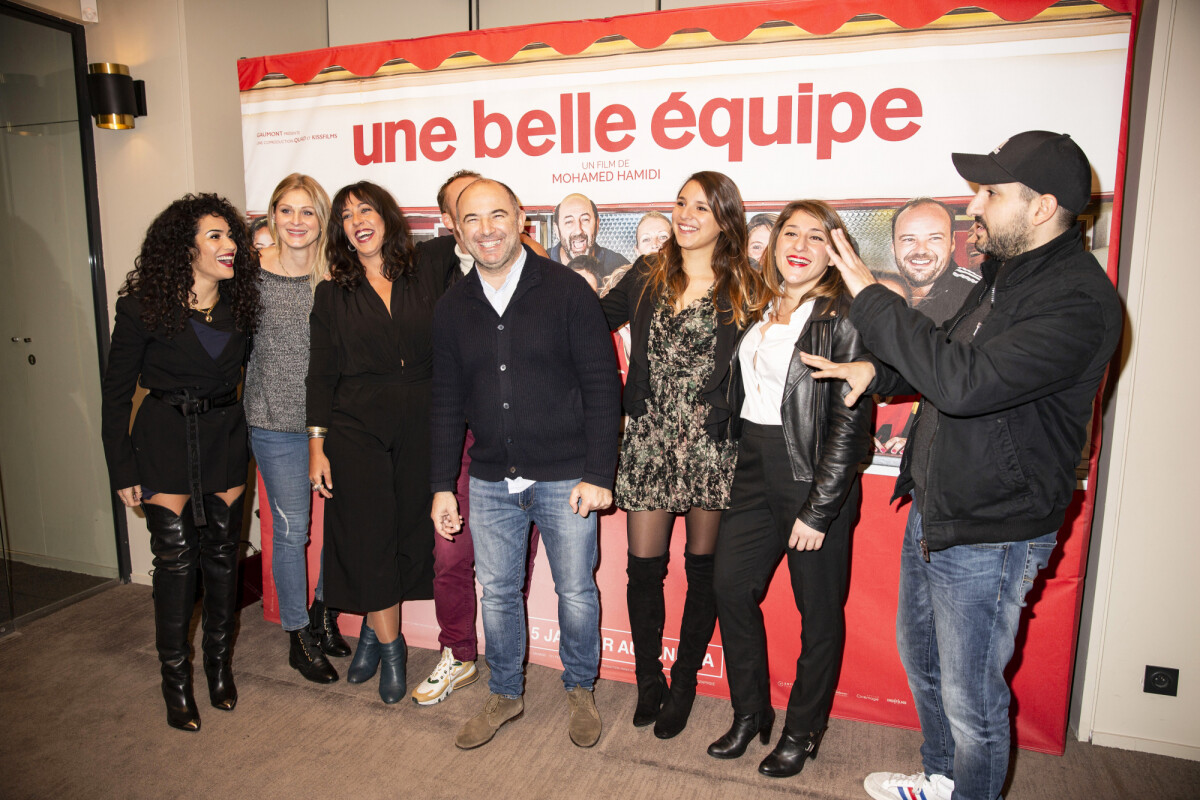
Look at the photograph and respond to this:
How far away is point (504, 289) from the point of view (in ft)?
7.80

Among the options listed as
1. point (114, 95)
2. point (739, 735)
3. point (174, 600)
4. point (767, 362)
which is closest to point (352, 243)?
point (174, 600)

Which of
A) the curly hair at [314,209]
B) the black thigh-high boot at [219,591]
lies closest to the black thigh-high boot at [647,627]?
the black thigh-high boot at [219,591]

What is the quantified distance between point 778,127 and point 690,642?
1871 mm

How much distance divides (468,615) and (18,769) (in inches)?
61.1

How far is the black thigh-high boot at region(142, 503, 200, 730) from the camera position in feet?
8.61

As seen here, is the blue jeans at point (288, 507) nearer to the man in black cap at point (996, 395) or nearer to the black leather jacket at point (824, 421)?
the black leather jacket at point (824, 421)

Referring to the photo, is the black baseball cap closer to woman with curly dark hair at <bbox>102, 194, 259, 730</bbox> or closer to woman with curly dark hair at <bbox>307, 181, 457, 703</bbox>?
woman with curly dark hair at <bbox>307, 181, 457, 703</bbox>

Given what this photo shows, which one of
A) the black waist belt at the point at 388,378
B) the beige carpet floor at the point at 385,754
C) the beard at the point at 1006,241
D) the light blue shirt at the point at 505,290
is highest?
the beard at the point at 1006,241

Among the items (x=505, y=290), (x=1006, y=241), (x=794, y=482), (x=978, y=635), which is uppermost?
(x=1006, y=241)

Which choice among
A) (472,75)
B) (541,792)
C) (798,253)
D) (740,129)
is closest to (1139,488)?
(798,253)

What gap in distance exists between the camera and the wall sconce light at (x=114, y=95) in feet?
11.3

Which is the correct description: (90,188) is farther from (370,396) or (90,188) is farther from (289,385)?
(370,396)

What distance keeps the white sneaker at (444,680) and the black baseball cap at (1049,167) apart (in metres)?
2.53

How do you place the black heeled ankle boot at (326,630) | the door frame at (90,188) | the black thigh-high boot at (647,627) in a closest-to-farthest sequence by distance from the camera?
the black thigh-high boot at (647,627) < the black heeled ankle boot at (326,630) < the door frame at (90,188)
